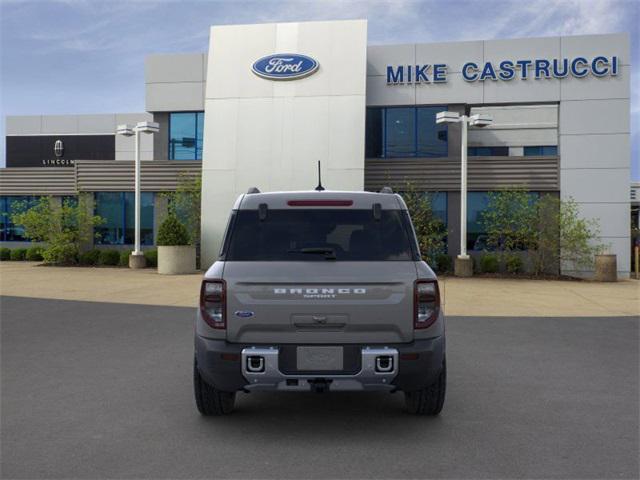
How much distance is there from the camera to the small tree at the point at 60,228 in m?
24.7

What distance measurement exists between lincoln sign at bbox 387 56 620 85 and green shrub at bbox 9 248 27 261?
18.1 meters

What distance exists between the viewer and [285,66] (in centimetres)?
2239

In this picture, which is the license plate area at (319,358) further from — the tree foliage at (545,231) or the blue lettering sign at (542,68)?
the blue lettering sign at (542,68)

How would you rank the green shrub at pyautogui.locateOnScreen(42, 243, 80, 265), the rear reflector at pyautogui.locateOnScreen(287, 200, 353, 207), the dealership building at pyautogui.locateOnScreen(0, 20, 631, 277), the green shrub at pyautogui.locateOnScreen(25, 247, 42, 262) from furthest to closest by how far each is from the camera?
the green shrub at pyautogui.locateOnScreen(25, 247, 42, 262) → the green shrub at pyautogui.locateOnScreen(42, 243, 80, 265) → the dealership building at pyautogui.locateOnScreen(0, 20, 631, 277) → the rear reflector at pyautogui.locateOnScreen(287, 200, 353, 207)

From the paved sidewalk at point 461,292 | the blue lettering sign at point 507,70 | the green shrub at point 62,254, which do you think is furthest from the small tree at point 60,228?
the blue lettering sign at point 507,70

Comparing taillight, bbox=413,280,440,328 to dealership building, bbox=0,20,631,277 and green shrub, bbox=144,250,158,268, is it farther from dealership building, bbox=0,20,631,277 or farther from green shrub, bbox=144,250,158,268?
green shrub, bbox=144,250,158,268

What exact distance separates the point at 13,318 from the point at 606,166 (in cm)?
1977

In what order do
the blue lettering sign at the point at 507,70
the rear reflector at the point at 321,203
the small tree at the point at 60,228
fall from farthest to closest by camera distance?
the small tree at the point at 60,228, the blue lettering sign at the point at 507,70, the rear reflector at the point at 321,203

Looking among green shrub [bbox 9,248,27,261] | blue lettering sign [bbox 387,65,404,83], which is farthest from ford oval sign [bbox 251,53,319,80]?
green shrub [bbox 9,248,27,261]

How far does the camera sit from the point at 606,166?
22.0m

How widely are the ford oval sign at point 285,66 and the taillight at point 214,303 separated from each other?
61.7 feet

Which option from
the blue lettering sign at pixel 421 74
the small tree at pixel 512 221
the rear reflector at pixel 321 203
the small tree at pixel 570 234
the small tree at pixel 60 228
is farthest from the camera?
the small tree at pixel 60 228

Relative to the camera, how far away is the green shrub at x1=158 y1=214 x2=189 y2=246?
21.0m

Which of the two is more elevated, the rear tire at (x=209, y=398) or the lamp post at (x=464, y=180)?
the lamp post at (x=464, y=180)
